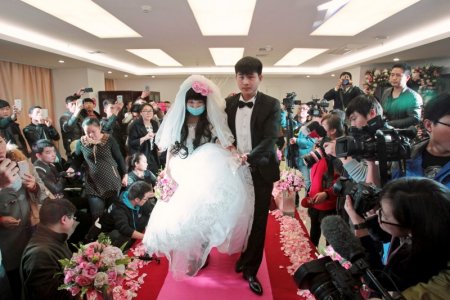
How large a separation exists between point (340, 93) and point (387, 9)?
142cm

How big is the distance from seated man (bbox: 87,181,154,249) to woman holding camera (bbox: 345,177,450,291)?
1.99 meters

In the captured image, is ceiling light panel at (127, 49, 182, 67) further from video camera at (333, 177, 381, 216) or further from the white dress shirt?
video camera at (333, 177, 381, 216)

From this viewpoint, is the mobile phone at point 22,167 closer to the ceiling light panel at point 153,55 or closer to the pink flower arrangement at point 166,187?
the pink flower arrangement at point 166,187

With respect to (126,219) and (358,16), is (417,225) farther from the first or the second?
(358,16)

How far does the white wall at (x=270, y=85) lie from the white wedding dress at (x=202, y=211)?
1036 cm

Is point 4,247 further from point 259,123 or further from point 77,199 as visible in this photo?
point 259,123

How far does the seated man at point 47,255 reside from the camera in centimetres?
145

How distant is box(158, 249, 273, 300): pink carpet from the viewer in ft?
5.86

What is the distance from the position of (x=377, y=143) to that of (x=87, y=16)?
4.36 metres

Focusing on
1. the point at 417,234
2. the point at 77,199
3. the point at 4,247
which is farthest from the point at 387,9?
the point at 4,247

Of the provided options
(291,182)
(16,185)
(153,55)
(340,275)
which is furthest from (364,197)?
(153,55)

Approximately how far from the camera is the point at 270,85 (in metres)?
12.4

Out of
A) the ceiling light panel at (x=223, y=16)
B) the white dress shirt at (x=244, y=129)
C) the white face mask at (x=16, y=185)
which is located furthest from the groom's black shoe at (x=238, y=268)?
the ceiling light panel at (x=223, y=16)

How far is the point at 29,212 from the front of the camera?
175cm
